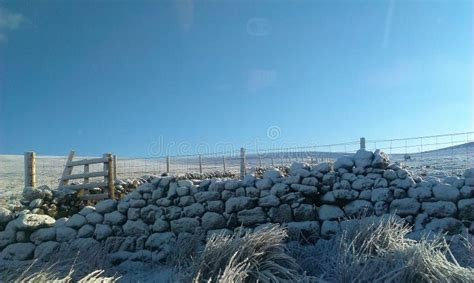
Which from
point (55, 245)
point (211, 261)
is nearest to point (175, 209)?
point (55, 245)

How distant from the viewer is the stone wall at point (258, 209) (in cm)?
692

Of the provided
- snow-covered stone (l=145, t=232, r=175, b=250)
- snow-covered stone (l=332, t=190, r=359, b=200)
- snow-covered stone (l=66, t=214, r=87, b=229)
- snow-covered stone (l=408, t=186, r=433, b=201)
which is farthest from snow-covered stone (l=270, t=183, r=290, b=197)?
snow-covered stone (l=66, t=214, r=87, b=229)

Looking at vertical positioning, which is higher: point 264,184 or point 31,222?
point 264,184

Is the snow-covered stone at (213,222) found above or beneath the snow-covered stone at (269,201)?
beneath

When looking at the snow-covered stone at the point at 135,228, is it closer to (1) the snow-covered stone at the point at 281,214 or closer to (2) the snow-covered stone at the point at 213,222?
(2) the snow-covered stone at the point at 213,222

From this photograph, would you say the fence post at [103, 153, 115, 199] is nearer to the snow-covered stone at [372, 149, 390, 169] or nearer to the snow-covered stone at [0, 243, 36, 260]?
the snow-covered stone at [0, 243, 36, 260]

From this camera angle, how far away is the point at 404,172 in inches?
285

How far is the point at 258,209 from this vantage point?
7.20m

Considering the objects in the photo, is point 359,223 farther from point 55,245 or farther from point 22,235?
point 22,235

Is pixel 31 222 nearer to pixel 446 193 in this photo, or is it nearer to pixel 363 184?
pixel 363 184

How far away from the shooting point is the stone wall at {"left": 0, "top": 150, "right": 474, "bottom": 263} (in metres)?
6.92

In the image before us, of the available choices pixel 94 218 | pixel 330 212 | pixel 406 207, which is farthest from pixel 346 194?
pixel 94 218

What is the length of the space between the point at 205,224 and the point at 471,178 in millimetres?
4467

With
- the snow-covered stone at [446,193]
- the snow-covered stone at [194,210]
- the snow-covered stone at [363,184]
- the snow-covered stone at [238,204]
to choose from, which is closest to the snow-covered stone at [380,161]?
the snow-covered stone at [363,184]
